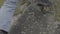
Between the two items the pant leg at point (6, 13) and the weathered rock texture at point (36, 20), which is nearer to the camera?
the pant leg at point (6, 13)

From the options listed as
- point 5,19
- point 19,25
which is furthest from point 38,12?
point 5,19

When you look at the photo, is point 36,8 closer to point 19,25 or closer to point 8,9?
point 19,25

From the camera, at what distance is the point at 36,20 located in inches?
83.7

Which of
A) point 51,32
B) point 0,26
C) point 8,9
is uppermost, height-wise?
point 8,9

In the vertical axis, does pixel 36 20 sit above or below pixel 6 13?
below

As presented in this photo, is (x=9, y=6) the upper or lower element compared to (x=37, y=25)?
upper

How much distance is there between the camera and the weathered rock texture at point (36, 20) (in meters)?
2.08

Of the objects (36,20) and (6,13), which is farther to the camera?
(36,20)

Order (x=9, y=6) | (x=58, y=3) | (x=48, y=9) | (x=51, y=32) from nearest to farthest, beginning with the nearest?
(x=9, y=6) → (x=51, y=32) → (x=48, y=9) → (x=58, y=3)

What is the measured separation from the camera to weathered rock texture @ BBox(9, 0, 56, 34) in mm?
2078

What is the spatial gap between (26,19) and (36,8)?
0.45 feet

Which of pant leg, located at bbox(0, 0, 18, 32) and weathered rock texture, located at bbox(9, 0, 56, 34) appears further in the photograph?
weathered rock texture, located at bbox(9, 0, 56, 34)

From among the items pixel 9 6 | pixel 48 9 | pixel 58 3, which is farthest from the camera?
pixel 58 3

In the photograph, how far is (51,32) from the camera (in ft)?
6.81
